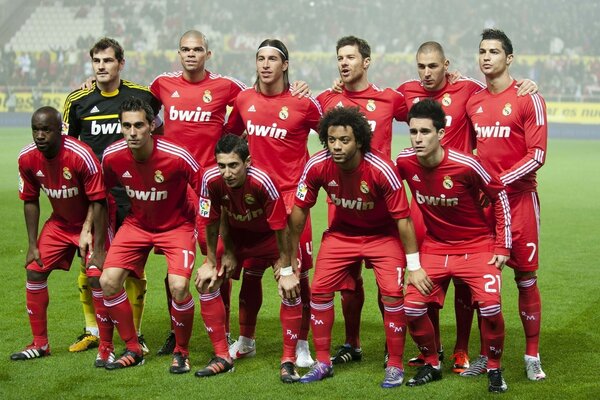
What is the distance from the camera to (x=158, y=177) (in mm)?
6332

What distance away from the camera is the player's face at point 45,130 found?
6.30 metres

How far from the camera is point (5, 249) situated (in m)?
11.0

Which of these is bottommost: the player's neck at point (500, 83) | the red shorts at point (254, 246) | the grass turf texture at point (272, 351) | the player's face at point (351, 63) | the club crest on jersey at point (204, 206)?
the grass turf texture at point (272, 351)

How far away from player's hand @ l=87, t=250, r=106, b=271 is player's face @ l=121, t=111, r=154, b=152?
80 cm

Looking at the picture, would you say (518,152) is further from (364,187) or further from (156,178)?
(156,178)

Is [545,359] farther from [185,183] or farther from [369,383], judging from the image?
[185,183]

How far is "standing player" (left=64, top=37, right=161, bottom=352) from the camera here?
691cm

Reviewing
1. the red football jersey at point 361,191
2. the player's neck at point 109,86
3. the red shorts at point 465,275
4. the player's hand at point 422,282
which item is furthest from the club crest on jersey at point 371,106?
the player's neck at point 109,86

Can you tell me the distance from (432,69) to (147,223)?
7.35ft

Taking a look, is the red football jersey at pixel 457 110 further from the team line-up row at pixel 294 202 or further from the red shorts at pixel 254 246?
the red shorts at pixel 254 246

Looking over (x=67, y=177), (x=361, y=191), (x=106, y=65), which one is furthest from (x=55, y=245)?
(x=361, y=191)

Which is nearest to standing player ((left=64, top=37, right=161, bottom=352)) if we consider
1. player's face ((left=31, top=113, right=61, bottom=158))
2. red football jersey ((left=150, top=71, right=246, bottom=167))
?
red football jersey ((left=150, top=71, right=246, bottom=167))

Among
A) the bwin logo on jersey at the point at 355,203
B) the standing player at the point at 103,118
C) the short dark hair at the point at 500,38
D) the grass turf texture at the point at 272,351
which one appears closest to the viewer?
the grass turf texture at the point at 272,351

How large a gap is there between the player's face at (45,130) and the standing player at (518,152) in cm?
281
